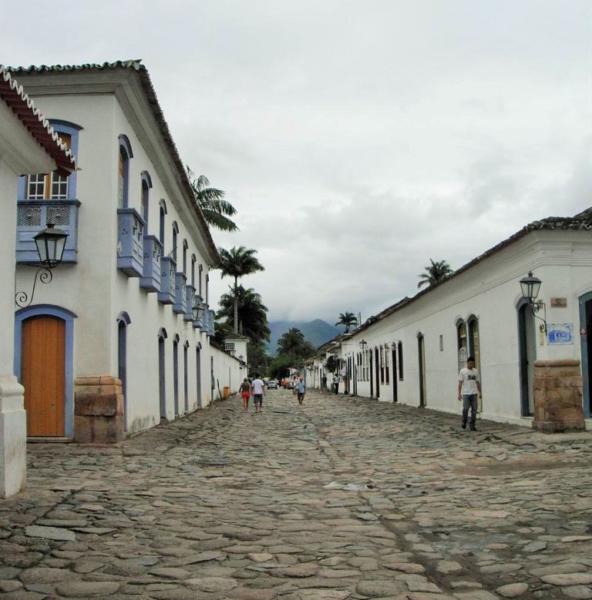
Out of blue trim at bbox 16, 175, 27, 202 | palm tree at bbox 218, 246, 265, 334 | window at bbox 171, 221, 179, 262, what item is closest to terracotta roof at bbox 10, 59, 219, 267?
blue trim at bbox 16, 175, 27, 202

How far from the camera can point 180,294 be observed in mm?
18797

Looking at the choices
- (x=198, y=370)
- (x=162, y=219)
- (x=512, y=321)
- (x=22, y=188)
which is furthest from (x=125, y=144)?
(x=198, y=370)

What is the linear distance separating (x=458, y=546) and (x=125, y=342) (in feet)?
29.7

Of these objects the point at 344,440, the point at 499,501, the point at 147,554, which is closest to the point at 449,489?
the point at 499,501

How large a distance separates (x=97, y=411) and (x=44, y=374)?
3.69 feet

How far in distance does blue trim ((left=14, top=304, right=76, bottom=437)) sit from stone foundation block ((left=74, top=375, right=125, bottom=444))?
0.13 meters

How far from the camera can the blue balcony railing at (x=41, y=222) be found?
1162 cm

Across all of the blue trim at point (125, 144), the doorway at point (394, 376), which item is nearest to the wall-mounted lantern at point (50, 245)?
the blue trim at point (125, 144)

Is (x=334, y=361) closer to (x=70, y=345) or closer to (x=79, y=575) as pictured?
(x=70, y=345)

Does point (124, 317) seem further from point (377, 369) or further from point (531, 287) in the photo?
point (377, 369)

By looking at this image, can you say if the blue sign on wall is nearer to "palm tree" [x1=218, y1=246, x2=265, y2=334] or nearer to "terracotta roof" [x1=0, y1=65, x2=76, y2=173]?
"terracotta roof" [x1=0, y1=65, x2=76, y2=173]

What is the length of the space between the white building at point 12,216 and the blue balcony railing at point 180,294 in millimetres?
10486

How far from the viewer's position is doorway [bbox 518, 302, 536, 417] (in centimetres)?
1452

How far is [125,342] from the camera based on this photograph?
13.2 meters
